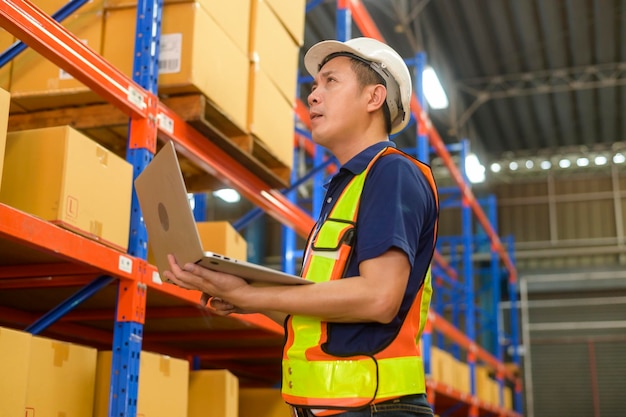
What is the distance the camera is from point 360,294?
1.98m

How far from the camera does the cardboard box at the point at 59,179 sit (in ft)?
10.3

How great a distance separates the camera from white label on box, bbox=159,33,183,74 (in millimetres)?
3957

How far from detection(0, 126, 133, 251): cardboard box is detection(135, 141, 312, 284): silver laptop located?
2.99ft

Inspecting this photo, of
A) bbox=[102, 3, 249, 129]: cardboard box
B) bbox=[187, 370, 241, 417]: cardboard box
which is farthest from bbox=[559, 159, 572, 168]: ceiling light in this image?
bbox=[102, 3, 249, 129]: cardboard box

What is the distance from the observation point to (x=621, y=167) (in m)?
20.6

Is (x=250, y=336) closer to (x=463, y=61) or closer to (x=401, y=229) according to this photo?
(x=401, y=229)

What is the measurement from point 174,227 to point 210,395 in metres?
2.43

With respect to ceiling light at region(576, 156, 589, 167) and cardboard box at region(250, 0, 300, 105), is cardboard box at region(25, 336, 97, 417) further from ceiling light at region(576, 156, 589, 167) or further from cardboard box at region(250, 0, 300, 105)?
ceiling light at region(576, 156, 589, 167)

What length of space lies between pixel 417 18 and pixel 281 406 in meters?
10.0

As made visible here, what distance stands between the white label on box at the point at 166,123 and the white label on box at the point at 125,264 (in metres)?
0.72

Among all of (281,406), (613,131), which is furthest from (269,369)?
(613,131)

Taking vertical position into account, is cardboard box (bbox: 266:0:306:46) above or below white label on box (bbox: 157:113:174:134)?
above

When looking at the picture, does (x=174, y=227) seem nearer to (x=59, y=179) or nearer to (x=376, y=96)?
(x=376, y=96)

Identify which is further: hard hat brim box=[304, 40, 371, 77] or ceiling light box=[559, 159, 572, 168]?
ceiling light box=[559, 159, 572, 168]
